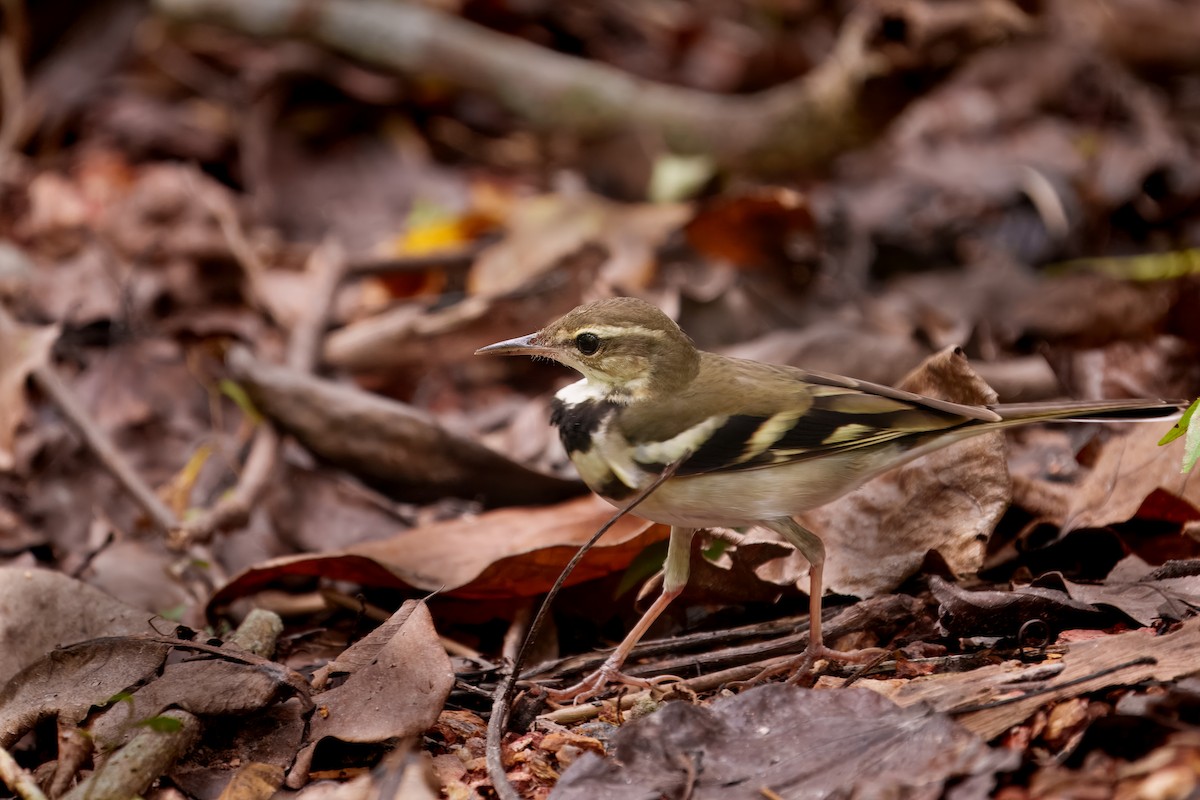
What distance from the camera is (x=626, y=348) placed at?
4.27m

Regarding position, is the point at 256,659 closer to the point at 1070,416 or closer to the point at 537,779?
the point at 537,779

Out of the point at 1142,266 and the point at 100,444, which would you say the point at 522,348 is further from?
the point at 1142,266

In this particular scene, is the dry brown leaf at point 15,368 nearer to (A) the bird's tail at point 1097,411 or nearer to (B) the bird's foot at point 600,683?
(B) the bird's foot at point 600,683

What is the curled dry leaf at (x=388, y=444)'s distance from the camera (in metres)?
5.48

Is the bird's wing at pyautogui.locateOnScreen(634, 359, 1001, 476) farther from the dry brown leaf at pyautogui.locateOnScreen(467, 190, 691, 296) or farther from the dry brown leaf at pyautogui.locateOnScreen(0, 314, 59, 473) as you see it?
the dry brown leaf at pyautogui.locateOnScreen(0, 314, 59, 473)

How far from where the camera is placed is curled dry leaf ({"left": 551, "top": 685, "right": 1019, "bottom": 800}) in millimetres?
→ 2984

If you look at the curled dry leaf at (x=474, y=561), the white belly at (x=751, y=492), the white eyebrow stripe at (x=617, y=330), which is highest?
the white eyebrow stripe at (x=617, y=330)

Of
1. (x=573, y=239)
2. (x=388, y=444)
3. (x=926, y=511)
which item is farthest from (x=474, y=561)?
(x=573, y=239)

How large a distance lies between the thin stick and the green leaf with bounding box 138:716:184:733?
0.83 meters

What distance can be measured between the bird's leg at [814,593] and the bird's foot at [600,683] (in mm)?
428

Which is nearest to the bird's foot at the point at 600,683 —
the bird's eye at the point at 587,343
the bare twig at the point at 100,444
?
the bird's eye at the point at 587,343

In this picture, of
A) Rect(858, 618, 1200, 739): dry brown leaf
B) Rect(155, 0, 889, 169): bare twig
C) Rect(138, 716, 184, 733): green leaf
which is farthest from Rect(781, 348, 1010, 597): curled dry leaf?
Rect(155, 0, 889, 169): bare twig

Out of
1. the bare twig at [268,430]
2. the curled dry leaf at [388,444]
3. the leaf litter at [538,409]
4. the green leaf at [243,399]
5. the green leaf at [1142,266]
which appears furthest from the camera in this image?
the green leaf at [1142,266]

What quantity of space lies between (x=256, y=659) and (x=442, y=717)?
582 mm
